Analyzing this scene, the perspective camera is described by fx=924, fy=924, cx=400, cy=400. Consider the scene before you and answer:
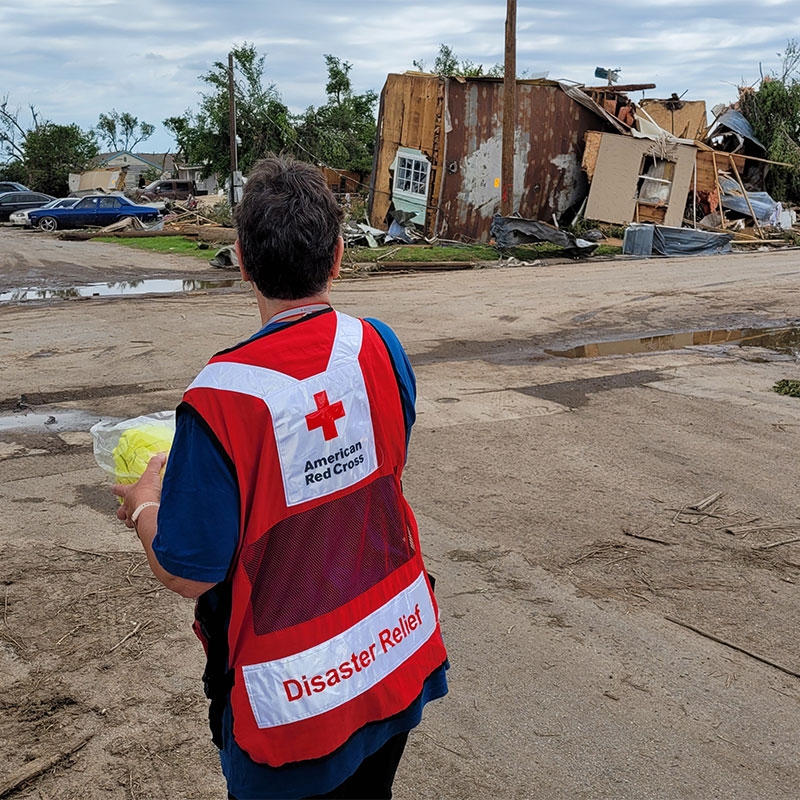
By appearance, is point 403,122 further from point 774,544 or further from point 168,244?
point 774,544

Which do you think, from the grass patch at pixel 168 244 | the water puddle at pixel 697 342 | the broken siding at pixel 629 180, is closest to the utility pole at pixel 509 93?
the broken siding at pixel 629 180

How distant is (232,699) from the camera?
1830 millimetres

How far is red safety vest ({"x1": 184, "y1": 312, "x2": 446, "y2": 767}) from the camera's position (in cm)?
177

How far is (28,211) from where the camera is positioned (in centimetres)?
3847

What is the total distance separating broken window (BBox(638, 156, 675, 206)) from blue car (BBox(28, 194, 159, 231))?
20601 millimetres

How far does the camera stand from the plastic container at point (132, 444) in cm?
235

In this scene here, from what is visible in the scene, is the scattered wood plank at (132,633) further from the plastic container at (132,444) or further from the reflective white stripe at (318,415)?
the reflective white stripe at (318,415)

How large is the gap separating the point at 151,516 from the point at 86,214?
38564mm

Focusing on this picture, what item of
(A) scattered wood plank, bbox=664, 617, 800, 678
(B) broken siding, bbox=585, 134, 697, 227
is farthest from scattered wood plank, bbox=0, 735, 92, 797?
(B) broken siding, bbox=585, 134, 697, 227

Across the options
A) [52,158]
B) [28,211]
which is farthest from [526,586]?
[52,158]

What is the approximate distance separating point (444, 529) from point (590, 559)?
0.88 m

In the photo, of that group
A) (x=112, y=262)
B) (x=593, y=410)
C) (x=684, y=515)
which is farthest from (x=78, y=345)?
(x=112, y=262)

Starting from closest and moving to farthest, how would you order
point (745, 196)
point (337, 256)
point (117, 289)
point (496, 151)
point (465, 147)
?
point (337, 256), point (117, 289), point (465, 147), point (496, 151), point (745, 196)

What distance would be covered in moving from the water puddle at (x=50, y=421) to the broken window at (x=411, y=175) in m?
21.5
